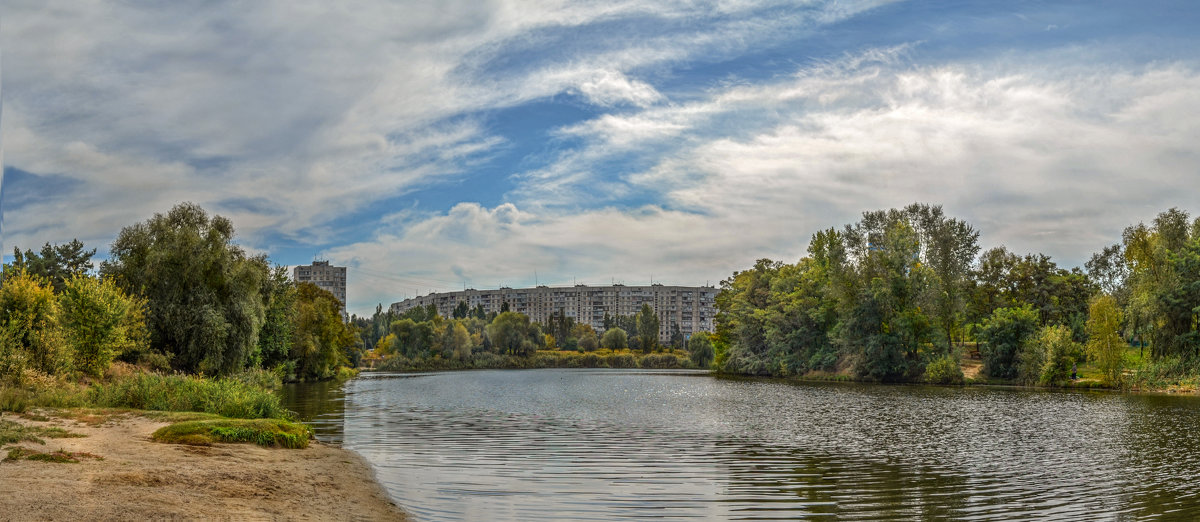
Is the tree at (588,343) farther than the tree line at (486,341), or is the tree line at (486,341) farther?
the tree at (588,343)

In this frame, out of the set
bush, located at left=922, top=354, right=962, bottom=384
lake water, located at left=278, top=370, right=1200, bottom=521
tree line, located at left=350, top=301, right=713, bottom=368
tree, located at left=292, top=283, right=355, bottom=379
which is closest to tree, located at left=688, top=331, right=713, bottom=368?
tree line, located at left=350, top=301, right=713, bottom=368

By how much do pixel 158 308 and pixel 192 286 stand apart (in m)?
2.25

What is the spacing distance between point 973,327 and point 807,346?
685 inches

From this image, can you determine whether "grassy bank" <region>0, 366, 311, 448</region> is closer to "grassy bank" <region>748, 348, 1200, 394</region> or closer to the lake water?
the lake water

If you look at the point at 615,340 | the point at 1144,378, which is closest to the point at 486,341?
the point at 615,340

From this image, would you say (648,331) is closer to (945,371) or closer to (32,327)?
(945,371)

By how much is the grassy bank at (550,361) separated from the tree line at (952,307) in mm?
50608

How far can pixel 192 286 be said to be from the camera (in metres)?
47.4

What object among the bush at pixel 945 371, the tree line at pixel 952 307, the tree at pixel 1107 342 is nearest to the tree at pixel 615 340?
the tree line at pixel 952 307

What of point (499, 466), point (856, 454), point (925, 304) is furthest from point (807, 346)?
point (499, 466)

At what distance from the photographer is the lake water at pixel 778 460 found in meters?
14.4

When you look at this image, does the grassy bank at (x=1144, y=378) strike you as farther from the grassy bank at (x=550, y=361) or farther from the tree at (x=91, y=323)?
the grassy bank at (x=550, y=361)

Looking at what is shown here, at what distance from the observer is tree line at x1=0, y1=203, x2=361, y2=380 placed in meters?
30.7

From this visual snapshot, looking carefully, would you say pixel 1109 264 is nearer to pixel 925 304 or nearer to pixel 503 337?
pixel 925 304
